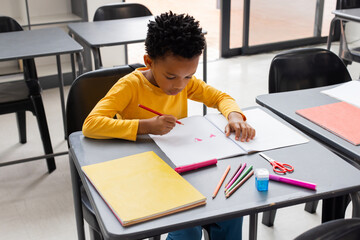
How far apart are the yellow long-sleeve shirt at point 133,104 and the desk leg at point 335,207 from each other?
0.44 metres

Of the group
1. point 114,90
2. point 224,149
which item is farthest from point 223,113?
point 114,90

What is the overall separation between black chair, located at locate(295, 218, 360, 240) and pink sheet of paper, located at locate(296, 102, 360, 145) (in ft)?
2.21

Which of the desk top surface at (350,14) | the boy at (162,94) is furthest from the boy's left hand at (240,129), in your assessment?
the desk top surface at (350,14)

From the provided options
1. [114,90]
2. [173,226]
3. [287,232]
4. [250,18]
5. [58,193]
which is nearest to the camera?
[173,226]

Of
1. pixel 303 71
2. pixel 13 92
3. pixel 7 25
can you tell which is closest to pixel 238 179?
pixel 303 71

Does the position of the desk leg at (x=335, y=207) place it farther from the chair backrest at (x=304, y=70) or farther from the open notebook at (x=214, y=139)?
the chair backrest at (x=304, y=70)

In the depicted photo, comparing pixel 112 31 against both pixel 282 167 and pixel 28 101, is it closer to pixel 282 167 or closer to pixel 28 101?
pixel 28 101

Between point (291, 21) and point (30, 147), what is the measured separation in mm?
3362

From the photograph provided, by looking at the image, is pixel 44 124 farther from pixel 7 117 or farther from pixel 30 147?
pixel 7 117

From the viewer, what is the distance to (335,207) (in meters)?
1.60

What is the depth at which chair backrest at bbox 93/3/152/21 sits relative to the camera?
331 cm

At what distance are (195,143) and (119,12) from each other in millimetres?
2136

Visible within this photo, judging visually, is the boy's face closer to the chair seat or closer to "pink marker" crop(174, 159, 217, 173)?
"pink marker" crop(174, 159, 217, 173)

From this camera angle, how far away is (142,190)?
3.84 feet
